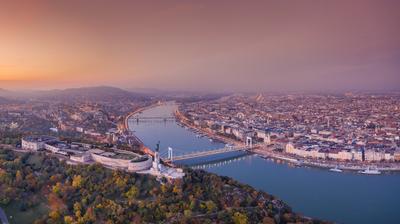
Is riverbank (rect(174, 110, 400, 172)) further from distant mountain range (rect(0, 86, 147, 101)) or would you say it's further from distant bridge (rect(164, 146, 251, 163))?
distant mountain range (rect(0, 86, 147, 101))

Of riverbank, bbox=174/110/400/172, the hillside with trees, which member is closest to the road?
the hillside with trees

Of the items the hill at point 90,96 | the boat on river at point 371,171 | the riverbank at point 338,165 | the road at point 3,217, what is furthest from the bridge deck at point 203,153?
the hill at point 90,96

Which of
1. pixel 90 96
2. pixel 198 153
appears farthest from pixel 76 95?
pixel 198 153

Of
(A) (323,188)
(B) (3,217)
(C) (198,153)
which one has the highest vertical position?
(B) (3,217)

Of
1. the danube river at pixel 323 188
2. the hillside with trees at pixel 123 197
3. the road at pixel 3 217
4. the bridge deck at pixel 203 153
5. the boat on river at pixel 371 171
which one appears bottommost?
the danube river at pixel 323 188

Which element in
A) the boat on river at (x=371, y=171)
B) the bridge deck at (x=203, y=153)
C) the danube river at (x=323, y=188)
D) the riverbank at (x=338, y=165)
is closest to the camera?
the danube river at (x=323, y=188)

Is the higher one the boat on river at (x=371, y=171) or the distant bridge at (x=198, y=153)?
the distant bridge at (x=198, y=153)

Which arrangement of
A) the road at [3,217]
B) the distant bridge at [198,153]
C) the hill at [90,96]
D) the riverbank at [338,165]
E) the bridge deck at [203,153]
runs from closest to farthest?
1. the road at [3,217]
2. the riverbank at [338,165]
3. the distant bridge at [198,153]
4. the bridge deck at [203,153]
5. the hill at [90,96]

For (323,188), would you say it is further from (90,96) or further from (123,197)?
(90,96)

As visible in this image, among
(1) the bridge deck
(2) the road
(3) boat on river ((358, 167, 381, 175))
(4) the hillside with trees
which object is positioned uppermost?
(4) the hillside with trees

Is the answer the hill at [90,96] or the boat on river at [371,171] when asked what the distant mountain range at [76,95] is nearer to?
the hill at [90,96]
